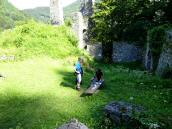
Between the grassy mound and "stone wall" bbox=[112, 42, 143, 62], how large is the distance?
6482 millimetres

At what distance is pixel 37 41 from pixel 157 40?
8.63 metres

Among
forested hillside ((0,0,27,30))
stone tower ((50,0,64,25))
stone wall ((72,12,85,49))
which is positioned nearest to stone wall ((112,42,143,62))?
stone wall ((72,12,85,49))

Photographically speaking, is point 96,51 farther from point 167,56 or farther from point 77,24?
point 167,56

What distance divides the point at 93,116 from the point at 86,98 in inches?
119

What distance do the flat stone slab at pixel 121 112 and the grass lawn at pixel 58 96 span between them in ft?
1.75

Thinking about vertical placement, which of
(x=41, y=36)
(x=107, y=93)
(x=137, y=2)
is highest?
(x=137, y=2)

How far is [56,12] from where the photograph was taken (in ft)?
110

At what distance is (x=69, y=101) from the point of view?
1697 cm

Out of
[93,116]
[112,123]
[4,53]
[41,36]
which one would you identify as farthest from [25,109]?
[41,36]

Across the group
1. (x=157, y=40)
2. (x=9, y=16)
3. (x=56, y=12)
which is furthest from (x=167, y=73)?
(x=9, y=16)

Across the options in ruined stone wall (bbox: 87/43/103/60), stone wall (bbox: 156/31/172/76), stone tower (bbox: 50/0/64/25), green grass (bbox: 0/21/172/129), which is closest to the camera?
green grass (bbox: 0/21/172/129)

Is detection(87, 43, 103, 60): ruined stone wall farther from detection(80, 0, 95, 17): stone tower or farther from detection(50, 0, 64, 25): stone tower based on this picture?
detection(50, 0, 64, 25): stone tower

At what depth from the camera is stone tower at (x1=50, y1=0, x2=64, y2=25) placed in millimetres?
33188

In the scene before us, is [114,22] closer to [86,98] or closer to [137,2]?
[137,2]
